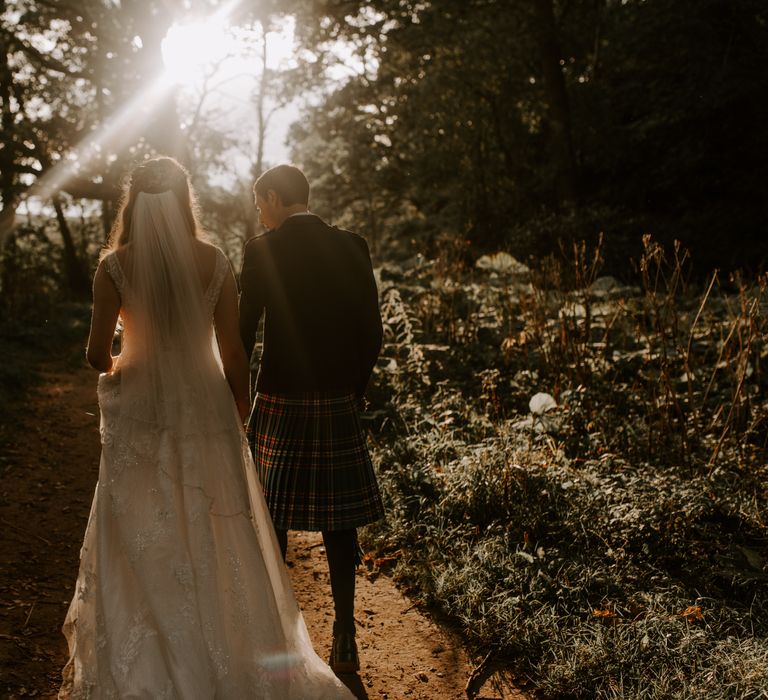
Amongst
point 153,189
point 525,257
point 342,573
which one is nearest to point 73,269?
point 525,257

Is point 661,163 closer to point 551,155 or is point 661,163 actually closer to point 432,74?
point 551,155

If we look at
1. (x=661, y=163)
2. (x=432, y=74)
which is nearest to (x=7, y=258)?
(x=432, y=74)

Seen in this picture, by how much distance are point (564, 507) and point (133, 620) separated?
277 cm

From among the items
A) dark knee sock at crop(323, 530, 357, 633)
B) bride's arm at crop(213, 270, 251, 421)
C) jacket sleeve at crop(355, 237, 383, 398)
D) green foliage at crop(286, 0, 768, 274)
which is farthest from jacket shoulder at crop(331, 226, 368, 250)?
green foliage at crop(286, 0, 768, 274)

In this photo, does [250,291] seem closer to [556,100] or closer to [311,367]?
[311,367]

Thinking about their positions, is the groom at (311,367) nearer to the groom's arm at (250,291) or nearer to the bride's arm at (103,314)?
the groom's arm at (250,291)

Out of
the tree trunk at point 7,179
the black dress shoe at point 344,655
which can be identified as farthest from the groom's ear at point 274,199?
the tree trunk at point 7,179

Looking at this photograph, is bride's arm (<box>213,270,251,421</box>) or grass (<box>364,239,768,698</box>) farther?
grass (<box>364,239,768,698</box>)

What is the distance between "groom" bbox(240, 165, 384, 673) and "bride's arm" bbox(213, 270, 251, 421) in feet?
0.58

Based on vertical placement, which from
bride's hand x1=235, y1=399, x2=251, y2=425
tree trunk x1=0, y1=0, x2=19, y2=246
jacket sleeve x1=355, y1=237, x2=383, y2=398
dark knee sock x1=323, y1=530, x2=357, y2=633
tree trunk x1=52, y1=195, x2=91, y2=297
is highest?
tree trunk x1=0, y1=0, x2=19, y2=246

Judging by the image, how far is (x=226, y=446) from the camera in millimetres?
2750

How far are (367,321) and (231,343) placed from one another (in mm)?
681

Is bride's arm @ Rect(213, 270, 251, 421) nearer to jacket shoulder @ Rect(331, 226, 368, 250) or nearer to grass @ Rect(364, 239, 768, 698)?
jacket shoulder @ Rect(331, 226, 368, 250)

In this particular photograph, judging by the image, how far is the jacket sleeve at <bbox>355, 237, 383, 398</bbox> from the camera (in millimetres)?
3182
